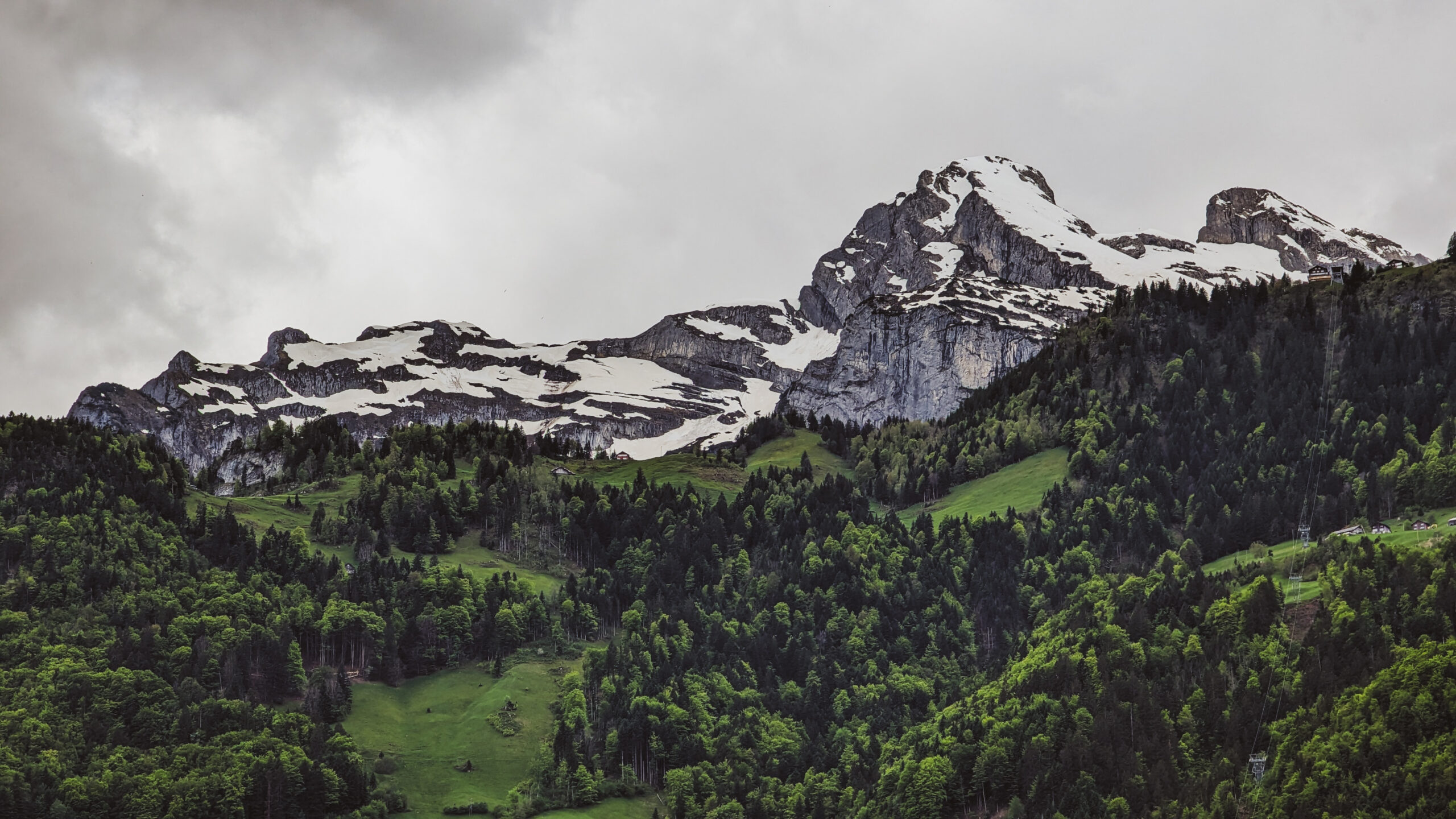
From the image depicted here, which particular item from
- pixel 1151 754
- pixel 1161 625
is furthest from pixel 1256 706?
pixel 1161 625

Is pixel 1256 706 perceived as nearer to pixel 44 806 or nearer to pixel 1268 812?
pixel 1268 812

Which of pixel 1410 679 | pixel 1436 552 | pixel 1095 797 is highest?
pixel 1436 552

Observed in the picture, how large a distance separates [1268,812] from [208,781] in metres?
130

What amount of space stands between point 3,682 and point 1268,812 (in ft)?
550

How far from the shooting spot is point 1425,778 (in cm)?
14288

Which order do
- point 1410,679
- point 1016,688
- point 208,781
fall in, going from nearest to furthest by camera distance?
point 1410,679
point 208,781
point 1016,688

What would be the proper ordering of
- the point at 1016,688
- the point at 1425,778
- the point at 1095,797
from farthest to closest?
1. the point at 1016,688
2. the point at 1095,797
3. the point at 1425,778

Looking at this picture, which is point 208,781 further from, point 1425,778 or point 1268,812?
point 1425,778

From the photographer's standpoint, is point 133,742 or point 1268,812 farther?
point 133,742

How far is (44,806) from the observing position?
17750cm

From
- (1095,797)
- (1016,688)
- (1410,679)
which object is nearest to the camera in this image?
(1410,679)

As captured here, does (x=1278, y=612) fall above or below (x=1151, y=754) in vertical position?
above

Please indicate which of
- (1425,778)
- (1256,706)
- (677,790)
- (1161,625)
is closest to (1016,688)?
(1161,625)

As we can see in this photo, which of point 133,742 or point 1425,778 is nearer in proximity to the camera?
point 1425,778
